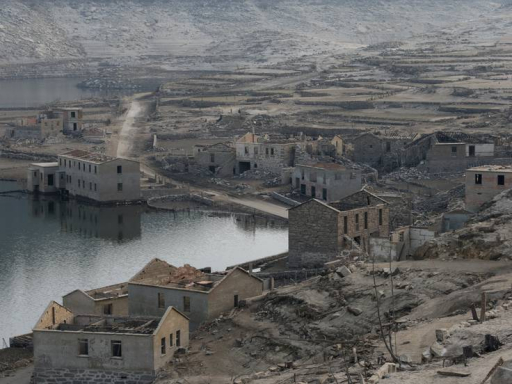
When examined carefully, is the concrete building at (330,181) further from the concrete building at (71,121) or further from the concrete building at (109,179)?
the concrete building at (71,121)

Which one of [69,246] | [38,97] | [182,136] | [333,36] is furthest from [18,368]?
[333,36]

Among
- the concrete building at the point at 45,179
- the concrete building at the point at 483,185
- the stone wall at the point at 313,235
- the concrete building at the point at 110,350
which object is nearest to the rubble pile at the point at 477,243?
the stone wall at the point at 313,235

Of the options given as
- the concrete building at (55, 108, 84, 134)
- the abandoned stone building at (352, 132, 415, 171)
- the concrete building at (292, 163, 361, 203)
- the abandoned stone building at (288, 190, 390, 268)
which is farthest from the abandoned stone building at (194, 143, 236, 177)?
the abandoned stone building at (288, 190, 390, 268)

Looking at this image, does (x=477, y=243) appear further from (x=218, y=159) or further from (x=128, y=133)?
(x=128, y=133)

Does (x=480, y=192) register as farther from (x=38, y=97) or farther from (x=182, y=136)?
(x=38, y=97)

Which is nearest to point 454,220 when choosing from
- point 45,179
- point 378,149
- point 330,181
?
point 330,181

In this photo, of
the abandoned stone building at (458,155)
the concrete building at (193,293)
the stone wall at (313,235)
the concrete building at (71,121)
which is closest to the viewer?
the concrete building at (193,293)

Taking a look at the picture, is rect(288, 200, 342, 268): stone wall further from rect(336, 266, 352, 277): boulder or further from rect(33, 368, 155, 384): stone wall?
rect(33, 368, 155, 384): stone wall
